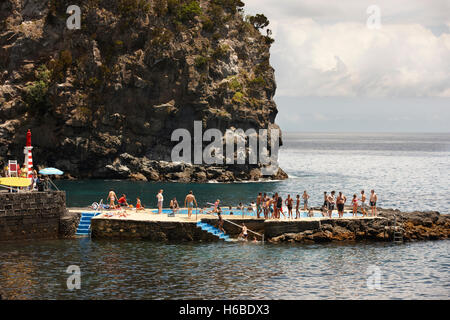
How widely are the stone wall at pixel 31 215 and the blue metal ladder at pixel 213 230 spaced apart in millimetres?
9949

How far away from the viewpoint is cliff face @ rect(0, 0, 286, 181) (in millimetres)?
97062

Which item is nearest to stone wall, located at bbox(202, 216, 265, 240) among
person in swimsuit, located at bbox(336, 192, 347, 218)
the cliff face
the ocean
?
the ocean

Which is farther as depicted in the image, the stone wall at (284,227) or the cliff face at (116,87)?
the cliff face at (116,87)

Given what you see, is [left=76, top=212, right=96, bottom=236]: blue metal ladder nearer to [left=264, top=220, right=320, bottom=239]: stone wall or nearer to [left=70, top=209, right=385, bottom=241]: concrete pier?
[left=70, top=209, right=385, bottom=241]: concrete pier

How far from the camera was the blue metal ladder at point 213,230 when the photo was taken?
4356cm

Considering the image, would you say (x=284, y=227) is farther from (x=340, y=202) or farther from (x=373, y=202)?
(x=373, y=202)

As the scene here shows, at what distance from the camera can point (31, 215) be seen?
1690 inches

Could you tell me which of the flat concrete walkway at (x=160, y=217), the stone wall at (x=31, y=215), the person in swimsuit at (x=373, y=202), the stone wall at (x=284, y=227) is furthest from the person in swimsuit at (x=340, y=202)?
the stone wall at (x=31, y=215)

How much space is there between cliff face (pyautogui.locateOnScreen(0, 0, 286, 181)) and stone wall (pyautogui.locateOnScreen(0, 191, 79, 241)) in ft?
171

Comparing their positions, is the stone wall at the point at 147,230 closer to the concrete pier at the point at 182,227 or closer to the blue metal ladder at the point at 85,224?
the concrete pier at the point at 182,227

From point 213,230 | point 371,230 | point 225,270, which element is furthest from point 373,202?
point 225,270
